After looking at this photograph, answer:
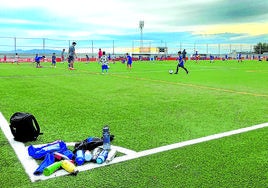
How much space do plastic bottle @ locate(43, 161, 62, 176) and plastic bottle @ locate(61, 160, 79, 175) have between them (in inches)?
2.5

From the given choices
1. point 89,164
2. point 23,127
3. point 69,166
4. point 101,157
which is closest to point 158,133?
point 101,157

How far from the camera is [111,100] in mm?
10281

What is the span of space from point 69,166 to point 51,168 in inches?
9.1

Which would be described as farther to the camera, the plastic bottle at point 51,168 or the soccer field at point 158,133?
the plastic bottle at point 51,168

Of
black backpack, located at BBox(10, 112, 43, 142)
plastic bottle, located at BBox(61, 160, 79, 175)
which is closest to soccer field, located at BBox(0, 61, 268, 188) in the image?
plastic bottle, located at BBox(61, 160, 79, 175)

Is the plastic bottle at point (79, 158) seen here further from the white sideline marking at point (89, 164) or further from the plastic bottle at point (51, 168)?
the plastic bottle at point (51, 168)

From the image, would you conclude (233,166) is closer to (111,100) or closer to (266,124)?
(266,124)

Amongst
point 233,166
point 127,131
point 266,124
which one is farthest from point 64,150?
point 266,124

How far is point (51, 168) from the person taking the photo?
411cm

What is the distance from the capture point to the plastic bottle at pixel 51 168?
403cm

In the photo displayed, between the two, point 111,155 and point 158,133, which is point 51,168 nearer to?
point 111,155

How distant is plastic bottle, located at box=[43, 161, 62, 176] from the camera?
403 cm

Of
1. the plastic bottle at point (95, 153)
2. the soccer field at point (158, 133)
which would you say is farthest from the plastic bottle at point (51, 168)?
the plastic bottle at point (95, 153)

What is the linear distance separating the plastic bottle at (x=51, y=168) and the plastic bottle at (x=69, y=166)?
65 mm
